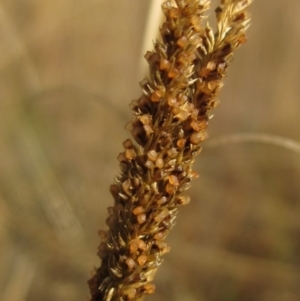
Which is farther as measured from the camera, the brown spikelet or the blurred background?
the blurred background

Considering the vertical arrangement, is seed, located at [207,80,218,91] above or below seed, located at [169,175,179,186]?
above

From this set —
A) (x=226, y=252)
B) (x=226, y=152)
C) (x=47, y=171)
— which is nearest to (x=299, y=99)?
(x=226, y=152)

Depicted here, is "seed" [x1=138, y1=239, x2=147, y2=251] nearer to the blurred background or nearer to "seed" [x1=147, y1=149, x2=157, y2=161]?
"seed" [x1=147, y1=149, x2=157, y2=161]

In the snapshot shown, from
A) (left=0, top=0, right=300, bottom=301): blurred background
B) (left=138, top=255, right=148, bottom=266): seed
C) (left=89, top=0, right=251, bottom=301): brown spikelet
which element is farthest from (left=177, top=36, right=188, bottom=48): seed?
(left=0, top=0, right=300, bottom=301): blurred background

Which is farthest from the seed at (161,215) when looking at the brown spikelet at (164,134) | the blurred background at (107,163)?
the blurred background at (107,163)

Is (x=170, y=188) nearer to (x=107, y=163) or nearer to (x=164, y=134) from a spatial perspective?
(x=164, y=134)

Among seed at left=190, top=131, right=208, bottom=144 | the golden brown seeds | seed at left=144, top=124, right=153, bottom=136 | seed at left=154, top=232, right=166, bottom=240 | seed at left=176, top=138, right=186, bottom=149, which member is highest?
seed at left=190, top=131, right=208, bottom=144

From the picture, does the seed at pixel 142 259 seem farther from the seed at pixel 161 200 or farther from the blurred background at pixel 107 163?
the blurred background at pixel 107 163
